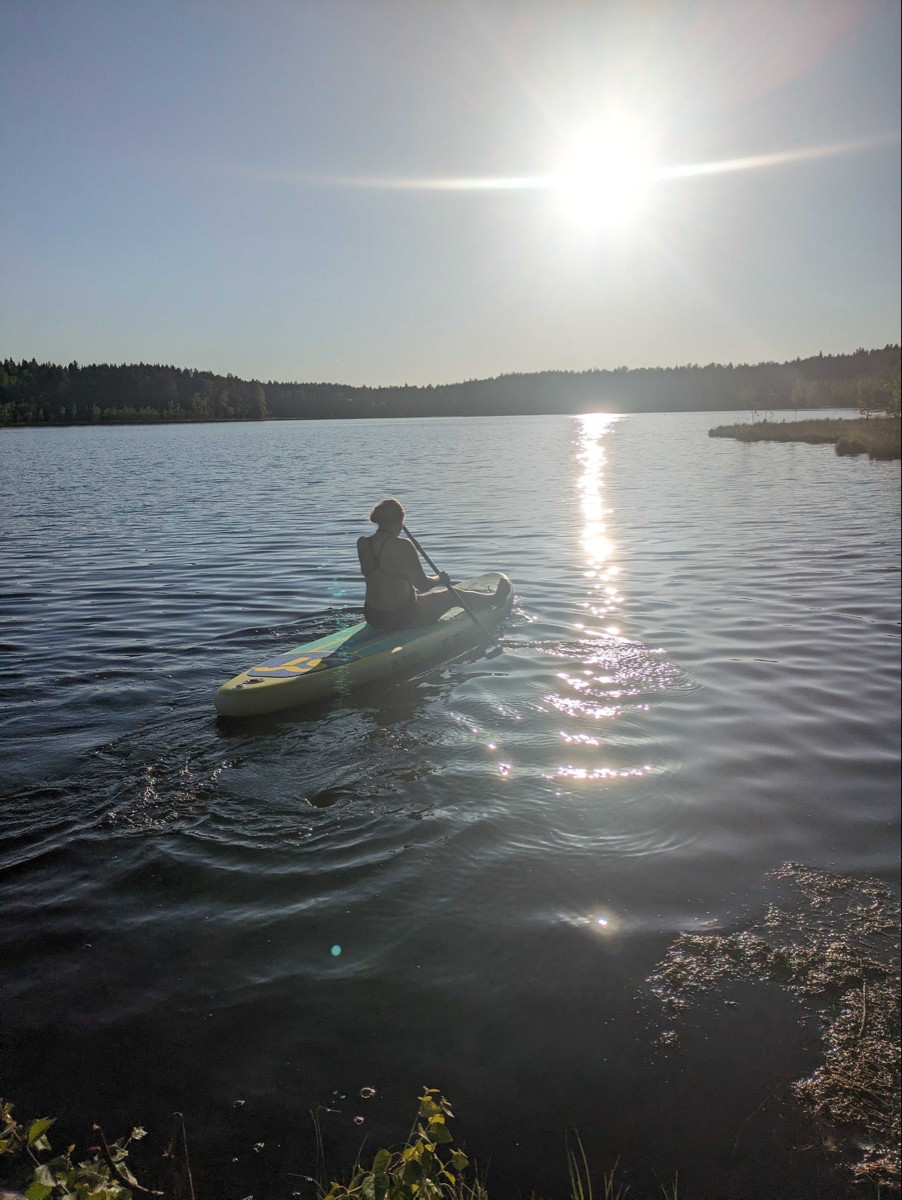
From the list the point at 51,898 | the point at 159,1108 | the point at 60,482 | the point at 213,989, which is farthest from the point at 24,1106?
the point at 60,482

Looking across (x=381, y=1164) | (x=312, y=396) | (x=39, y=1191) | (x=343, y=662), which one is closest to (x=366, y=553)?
(x=343, y=662)

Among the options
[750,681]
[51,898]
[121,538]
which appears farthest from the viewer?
[121,538]

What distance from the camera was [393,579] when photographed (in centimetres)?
905

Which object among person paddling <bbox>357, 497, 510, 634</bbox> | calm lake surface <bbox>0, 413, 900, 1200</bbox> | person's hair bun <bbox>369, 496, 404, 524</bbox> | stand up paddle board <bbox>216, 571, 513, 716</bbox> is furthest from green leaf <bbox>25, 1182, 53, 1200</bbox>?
person's hair bun <bbox>369, 496, 404, 524</bbox>

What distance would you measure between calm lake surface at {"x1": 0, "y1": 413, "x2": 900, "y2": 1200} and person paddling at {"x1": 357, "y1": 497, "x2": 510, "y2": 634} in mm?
968

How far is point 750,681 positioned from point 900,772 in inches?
79.9

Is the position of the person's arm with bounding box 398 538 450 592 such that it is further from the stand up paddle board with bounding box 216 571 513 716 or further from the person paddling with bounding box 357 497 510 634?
the stand up paddle board with bounding box 216 571 513 716

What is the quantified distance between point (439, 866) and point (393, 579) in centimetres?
473

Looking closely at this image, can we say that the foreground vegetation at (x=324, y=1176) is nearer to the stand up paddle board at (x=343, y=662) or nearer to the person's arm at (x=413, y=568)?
the stand up paddle board at (x=343, y=662)

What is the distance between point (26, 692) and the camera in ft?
25.4

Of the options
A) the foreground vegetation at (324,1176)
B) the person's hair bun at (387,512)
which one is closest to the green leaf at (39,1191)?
the foreground vegetation at (324,1176)

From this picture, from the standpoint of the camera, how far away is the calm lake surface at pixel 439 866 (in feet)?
10.1

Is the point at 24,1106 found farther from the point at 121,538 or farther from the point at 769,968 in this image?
the point at 121,538

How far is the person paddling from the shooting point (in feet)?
28.6
